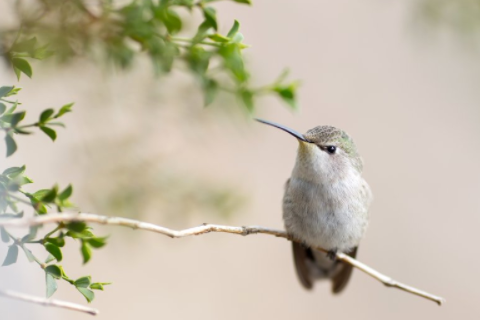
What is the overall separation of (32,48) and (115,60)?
30cm

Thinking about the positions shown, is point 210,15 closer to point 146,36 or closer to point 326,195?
point 146,36

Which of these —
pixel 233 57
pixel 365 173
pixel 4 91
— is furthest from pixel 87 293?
pixel 365 173

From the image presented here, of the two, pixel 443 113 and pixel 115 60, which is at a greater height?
pixel 443 113

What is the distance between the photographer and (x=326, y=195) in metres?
1.56

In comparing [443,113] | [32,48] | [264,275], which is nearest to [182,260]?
[264,275]

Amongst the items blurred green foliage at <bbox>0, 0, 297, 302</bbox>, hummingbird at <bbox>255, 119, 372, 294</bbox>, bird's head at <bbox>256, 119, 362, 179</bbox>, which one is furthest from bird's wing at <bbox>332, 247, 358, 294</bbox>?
blurred green foliage at <bbox>0, 0, 297, 302</bbox>

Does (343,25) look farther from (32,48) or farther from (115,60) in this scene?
(32,48)

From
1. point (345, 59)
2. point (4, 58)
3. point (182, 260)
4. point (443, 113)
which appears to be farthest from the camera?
point (443, 113)

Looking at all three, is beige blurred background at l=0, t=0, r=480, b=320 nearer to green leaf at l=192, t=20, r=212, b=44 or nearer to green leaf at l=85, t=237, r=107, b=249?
green leaf at l=192, t=20, r=212, b=44

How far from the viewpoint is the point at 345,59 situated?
4.08m

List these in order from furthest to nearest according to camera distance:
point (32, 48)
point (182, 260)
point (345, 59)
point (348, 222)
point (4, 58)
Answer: point (345, 59)
point (182, 260)
point (348, 222)
point (4, 58)
point (32, 48)

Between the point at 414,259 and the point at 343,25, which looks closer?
the point at 343,25

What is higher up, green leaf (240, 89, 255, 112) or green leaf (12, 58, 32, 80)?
green leaf (240, 89, 255, 112)

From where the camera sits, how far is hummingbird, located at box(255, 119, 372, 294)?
1531mm
